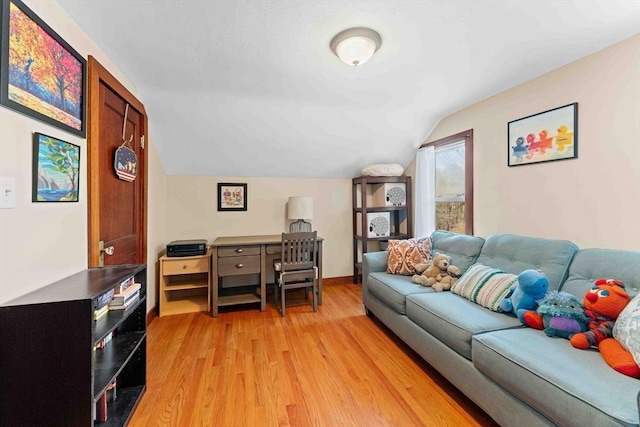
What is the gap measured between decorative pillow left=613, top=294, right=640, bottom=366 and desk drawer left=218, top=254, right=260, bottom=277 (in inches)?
108

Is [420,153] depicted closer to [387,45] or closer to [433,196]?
[433,196]

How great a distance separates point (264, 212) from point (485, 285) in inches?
107

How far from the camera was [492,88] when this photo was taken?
249 centimetres

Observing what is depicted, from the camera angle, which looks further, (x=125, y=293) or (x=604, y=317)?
(x=125, y=293)

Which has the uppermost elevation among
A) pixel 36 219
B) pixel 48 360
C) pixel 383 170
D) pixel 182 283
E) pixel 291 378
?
pixel 383 170

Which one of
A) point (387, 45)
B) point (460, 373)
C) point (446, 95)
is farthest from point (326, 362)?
point (446, 95)

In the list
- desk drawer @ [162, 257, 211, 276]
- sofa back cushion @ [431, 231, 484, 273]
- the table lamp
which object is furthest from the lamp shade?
sofa back cushion @ [431, 231, 484, 273]

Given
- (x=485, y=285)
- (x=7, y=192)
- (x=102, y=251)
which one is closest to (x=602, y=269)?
(x=485, y=285)

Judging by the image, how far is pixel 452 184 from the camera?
3.30 metres

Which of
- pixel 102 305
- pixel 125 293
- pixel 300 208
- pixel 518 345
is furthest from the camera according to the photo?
pixel 300 208

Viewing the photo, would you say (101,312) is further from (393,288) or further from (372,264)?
(372,264)

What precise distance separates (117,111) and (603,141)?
11.6 feet

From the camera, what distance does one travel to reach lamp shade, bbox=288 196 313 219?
11.7ft

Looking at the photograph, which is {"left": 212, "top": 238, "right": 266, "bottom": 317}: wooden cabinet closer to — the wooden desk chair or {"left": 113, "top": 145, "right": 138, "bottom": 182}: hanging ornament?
the wooden desk chair
